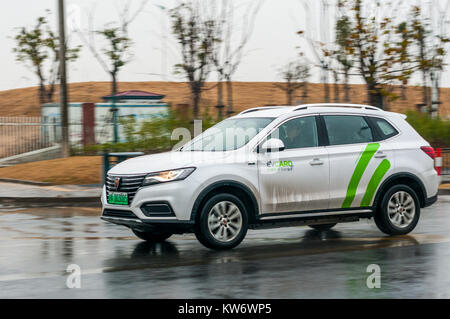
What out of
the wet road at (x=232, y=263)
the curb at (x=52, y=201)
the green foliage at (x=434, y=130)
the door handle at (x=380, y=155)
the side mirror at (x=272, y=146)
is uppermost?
the green foliage at (x=434, y=130)

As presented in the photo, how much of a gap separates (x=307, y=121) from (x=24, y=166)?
53.2 feet

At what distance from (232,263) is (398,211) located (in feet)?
10.9

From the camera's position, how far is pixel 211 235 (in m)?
9.69

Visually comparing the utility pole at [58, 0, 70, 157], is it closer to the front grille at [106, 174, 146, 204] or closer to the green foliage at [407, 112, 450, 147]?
the green foliage at [407, 112, 450, 147]

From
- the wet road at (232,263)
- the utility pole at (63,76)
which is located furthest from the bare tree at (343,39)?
the wet road at (232,263)

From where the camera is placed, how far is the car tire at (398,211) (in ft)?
36.1

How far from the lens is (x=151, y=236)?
10.9 m

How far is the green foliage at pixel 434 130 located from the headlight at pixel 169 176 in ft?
68.7

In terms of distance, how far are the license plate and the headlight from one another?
43cm

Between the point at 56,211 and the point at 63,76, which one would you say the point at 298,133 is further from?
the point at 63,76

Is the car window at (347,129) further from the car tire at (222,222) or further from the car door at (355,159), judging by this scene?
the car tire at (222,222)

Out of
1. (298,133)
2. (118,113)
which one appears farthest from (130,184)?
(118,113)

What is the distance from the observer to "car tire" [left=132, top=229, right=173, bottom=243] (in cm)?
1090

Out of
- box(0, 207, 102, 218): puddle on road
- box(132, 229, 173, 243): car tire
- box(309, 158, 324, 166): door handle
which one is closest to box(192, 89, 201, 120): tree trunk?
box(0, 207, 102, 218): puddle on road
